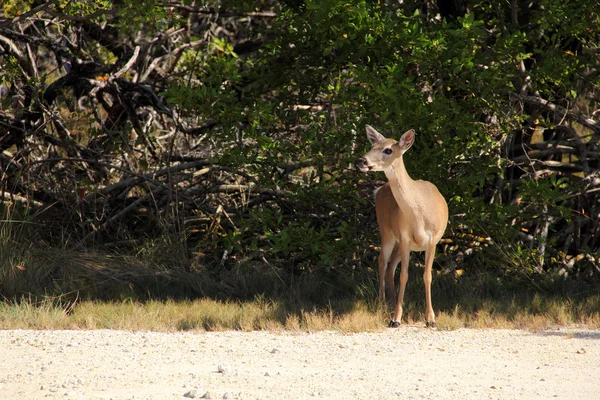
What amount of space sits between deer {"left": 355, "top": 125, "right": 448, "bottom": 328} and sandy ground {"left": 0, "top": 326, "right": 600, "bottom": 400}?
2.48 feet

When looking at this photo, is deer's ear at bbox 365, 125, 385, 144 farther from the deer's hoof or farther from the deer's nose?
the deer's hoof

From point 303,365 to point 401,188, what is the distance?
2.30 metres

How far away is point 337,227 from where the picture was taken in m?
9.91

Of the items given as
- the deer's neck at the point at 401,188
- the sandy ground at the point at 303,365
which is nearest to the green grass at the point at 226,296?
the sandy ground at the point at 303,365

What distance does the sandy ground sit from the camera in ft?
17.3

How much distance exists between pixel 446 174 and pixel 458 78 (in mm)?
965

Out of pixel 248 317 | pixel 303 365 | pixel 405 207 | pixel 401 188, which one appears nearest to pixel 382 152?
pixel 401 188

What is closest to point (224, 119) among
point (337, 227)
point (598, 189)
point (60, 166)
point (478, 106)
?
point (337, 227)

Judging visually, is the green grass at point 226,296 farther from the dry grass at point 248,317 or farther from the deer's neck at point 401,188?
the deer's neck at point 401,188

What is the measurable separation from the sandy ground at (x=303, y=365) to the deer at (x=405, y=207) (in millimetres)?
756

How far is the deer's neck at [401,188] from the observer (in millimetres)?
7727

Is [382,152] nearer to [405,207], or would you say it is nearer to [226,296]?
[405,207]

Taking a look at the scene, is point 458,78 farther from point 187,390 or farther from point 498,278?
point 187,390

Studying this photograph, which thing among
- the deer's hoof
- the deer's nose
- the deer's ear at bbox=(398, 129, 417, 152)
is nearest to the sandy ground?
the deer's hoof
